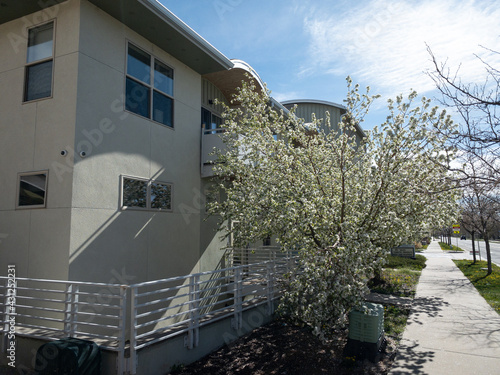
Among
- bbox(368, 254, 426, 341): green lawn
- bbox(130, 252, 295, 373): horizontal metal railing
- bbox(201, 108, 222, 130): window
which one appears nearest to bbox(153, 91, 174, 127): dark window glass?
bbox(201, 108, 222, 130): window

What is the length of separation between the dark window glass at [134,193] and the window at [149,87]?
1.60 m

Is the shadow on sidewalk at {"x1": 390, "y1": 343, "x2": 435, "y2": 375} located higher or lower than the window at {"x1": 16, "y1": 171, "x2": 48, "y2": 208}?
lower

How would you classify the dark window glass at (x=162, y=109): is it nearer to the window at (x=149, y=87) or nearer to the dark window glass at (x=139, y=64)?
the window at (x=149, y=87)

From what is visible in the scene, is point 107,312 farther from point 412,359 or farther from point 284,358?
point 412,359

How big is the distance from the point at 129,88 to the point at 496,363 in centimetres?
864

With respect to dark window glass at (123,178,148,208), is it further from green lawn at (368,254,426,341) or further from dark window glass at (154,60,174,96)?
green lawn at (368,254,426,341)

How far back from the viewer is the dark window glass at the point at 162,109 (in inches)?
343

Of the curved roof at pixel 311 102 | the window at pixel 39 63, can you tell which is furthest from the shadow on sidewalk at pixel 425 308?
the curved roof at pixel 311 102

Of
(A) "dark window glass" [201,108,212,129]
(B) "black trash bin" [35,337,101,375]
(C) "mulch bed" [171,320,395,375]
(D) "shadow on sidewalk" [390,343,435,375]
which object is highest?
(A) "dark window glass" [201,108,212,129]

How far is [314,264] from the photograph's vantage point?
17.7 ft

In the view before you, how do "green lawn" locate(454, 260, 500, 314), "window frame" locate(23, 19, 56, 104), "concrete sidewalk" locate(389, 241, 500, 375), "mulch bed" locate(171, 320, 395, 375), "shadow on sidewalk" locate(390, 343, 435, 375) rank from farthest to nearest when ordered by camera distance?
"green lawn" locate(454, 260, 500, 314)
"window frame" locate(23, 19, 56, 104)
"mulch bed" locate(171, 320, 395, 375)
"concrete sidewalk" locate(389, 241, 500, 375)
"shadow on sidewalk" locate(390, 343, 435, 375)

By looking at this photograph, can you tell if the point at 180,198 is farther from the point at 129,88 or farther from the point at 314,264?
the point at 314,264

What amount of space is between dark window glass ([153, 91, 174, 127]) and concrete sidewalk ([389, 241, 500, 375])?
280 inches

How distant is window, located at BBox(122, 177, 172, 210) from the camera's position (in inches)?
304
